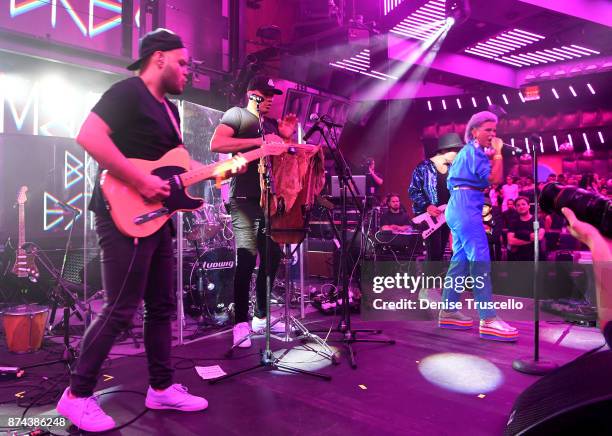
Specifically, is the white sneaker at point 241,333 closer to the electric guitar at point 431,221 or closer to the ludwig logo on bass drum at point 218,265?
the ludwig logo on bass drum at point 218,265

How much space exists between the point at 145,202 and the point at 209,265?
2.81 meters

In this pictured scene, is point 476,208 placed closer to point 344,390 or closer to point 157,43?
point 344,390

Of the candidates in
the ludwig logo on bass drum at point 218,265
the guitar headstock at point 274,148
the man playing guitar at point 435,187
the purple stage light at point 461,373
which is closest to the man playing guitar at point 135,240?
the guitar headstock at point 274,148

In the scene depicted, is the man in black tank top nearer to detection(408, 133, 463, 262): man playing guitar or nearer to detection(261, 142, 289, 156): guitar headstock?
detection(261, 142, 289, 156): guitar headstock

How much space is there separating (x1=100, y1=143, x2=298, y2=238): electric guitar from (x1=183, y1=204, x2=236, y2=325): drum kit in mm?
2399

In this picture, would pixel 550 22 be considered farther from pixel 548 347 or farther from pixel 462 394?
pixel 462 394

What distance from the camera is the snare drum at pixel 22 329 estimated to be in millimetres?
3791

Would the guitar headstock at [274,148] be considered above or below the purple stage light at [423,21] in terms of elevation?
below

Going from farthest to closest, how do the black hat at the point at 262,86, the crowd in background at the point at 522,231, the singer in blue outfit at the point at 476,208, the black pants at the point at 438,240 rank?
the crowd in background at the point at 522,231
the black pants at the point at 438,240
the singer in blue outfit at the point at 476,208
the black hat at the point at 262,86

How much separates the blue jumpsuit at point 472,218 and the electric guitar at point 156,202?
255cm

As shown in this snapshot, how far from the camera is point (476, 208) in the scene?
162 inches

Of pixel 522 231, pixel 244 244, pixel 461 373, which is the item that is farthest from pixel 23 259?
pixel 522 231

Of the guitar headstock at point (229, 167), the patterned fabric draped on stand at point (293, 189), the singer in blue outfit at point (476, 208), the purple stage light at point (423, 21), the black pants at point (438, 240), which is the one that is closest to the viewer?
the guitar headstock at point (229, 167)

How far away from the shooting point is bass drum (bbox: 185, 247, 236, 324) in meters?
4.86
